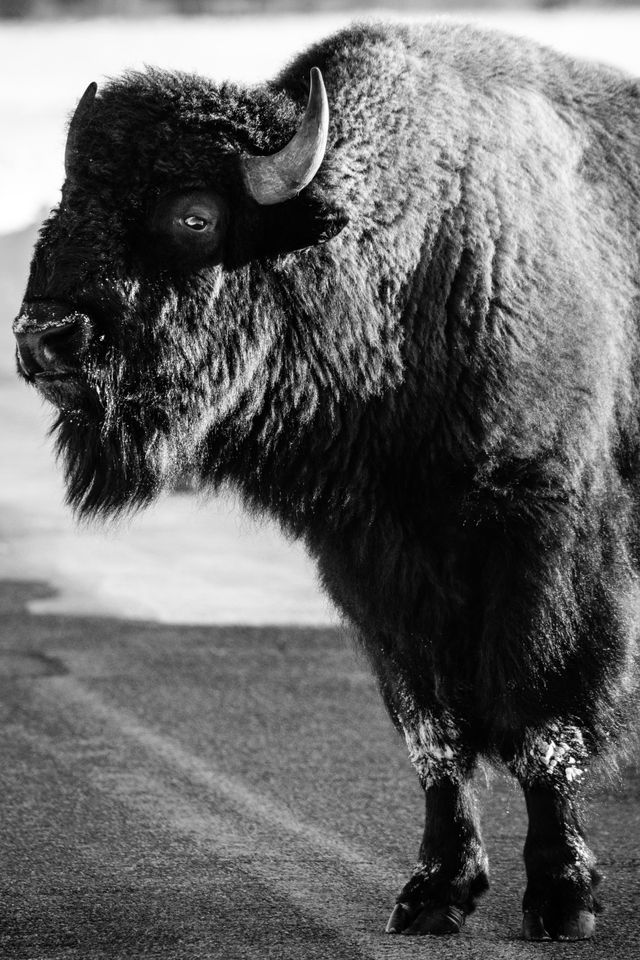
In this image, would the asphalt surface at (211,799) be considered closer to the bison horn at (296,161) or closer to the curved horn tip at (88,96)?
the bison horn at (296,161)

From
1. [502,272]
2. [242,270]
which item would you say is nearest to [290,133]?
[242,270]

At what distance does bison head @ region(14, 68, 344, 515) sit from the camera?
4000 mm

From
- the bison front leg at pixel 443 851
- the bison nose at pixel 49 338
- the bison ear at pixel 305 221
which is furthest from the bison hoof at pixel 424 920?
the bison ear at pixel 305 221

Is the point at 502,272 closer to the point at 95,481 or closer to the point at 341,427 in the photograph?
the point at 341,427

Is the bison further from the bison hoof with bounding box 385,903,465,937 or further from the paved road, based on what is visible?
the paved road

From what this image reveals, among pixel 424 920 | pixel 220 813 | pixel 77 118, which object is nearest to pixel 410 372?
pixel 77 118

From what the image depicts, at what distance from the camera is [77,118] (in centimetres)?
420

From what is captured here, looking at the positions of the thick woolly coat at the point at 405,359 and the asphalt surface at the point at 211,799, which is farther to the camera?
the thick woolly coat at the point at 405,359

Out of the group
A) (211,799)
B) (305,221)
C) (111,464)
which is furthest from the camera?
(211,799)

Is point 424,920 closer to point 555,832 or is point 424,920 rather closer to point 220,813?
point 555,832

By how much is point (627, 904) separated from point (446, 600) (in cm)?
109

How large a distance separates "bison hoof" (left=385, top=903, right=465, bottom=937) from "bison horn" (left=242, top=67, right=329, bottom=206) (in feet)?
7.07

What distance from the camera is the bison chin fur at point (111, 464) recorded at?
4.32m

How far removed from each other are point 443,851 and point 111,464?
63.5 inches
